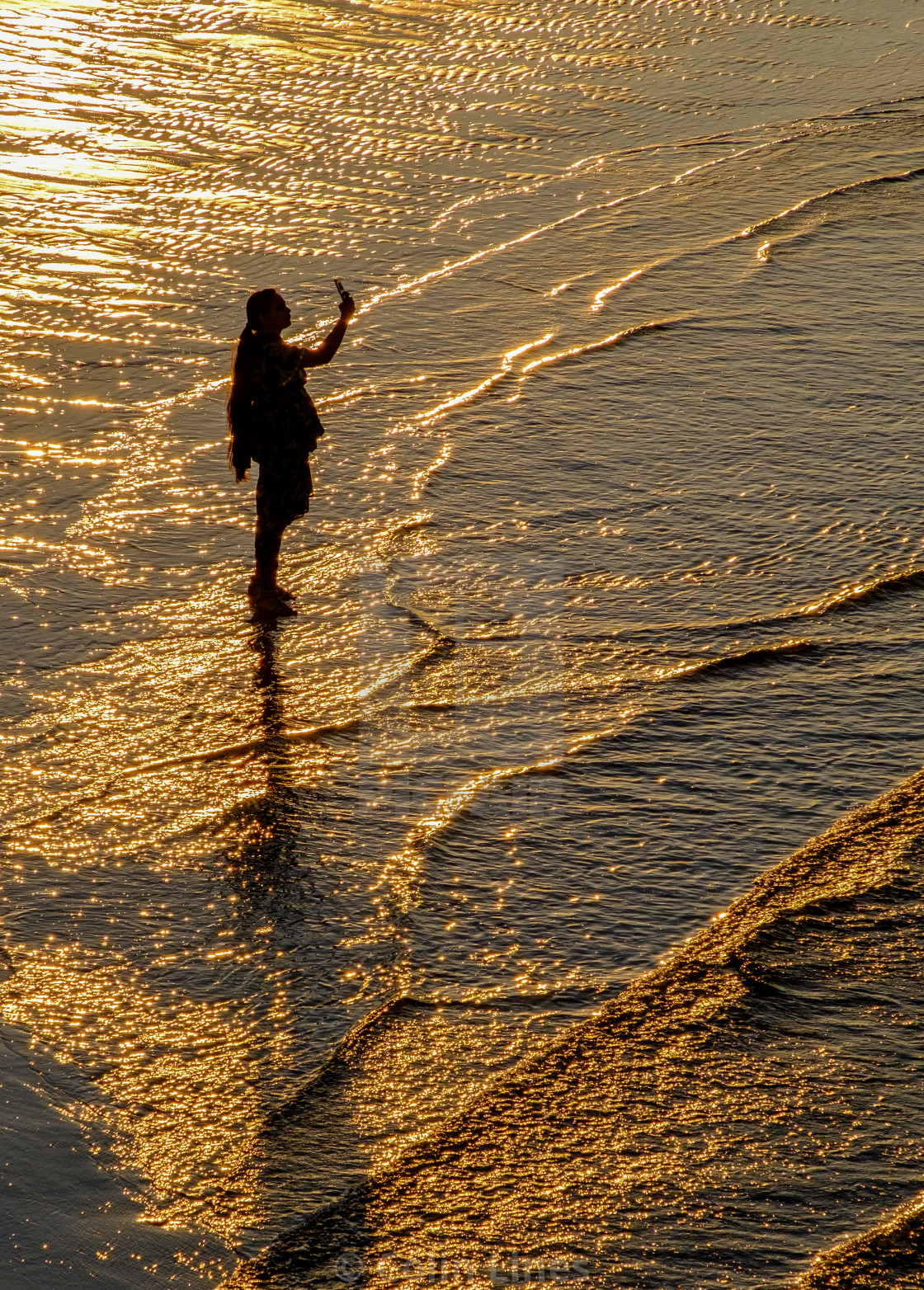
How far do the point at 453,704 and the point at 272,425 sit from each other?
1394 mm

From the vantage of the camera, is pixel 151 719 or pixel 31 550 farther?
pixel 31 550

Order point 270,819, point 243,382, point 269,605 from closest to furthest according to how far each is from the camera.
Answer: point 270,819 → point 243,382 → point 269,605

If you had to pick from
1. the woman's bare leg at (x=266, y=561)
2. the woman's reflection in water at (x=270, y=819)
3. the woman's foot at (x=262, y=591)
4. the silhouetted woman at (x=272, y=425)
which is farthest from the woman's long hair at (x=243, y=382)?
the woman's reflection in water at (x=270, y=819)

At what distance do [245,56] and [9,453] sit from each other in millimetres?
7803

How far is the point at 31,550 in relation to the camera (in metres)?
6.82

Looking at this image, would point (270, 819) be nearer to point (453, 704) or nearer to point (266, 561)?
point (453, 704)

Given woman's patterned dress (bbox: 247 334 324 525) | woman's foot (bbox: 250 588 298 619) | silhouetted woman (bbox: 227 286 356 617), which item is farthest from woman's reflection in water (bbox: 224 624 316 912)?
woman's patterned dress (bbox: 247 334 324 525)

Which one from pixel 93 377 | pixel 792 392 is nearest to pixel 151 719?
pixel 93 377

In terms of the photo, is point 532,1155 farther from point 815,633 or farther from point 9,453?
point 9,453

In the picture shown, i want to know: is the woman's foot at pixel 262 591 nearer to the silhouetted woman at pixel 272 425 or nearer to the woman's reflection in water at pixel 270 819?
the silhouetted woman at pixel 272 425

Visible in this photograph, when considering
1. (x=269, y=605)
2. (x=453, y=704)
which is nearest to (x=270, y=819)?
(x=453, y=704)

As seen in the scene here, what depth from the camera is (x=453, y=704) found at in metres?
6.02

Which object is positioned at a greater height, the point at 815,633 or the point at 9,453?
the point at 9,453

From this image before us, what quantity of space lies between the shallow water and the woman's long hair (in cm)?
62
